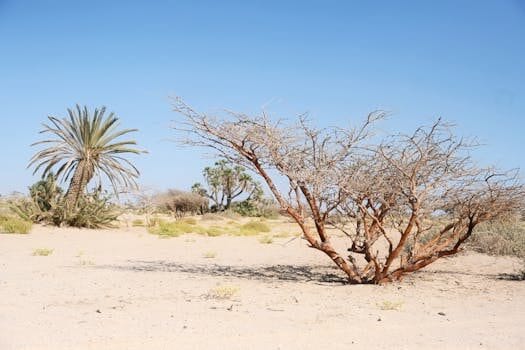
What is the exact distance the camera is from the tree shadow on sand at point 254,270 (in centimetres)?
1079

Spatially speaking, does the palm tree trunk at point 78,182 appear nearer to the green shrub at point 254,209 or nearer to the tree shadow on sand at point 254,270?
the tree shadow on sand at point 254,270

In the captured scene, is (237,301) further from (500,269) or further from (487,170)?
(500,269)

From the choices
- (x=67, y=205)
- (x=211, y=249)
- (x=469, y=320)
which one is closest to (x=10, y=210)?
(x=67, y=205)

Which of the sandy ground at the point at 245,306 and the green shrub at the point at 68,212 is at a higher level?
the green shrub at the point at 68,212

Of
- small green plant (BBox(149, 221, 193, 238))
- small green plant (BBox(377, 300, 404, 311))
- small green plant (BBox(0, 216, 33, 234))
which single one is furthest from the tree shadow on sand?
small green plant (BBox(149, 221, 193, 238))

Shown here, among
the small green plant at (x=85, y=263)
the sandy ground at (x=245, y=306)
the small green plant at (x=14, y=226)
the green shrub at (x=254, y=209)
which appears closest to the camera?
A: the sandy ground at (x=245, y=306)

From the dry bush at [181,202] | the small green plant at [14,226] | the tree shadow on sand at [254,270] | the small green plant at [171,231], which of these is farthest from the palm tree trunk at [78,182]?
the dry bush at [181,202]

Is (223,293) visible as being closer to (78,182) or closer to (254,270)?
(254,270)

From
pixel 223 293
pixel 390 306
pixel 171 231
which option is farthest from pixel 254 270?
pixel 171 231

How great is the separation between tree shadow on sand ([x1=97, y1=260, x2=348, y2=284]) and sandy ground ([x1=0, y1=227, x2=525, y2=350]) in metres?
0.02

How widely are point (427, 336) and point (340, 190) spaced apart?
411 cm

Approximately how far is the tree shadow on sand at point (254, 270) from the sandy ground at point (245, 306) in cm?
2

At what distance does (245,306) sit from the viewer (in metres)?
7.37

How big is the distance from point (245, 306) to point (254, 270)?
4.83 meters
